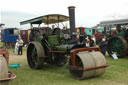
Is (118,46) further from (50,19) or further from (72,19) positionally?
(72,19)

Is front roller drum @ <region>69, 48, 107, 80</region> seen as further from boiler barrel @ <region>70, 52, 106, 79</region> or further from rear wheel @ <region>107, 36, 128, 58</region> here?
rear wheel @ <region>107, 36, 128, 58</region>

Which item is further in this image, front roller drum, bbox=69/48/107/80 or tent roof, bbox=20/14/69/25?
tent roof, bbox=20/14/69/25

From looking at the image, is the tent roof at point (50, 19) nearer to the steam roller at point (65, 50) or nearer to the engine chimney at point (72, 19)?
the steam roller at point (65, 50)

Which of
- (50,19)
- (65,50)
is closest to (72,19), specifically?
(65,50)

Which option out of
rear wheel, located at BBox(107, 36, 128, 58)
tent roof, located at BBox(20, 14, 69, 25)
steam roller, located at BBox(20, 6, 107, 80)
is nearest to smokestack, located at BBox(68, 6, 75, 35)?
steam roller, located at BBox(20, 6, 107, 80)

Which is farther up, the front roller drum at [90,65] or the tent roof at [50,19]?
the tent roof at [50,19]

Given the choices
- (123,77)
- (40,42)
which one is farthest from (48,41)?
(123,77)

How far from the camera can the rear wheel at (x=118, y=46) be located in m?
8.88

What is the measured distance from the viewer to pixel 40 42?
6.86 m

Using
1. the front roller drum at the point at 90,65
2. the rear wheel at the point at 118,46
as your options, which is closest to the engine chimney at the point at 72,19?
the front roller drum at the point at 90,65

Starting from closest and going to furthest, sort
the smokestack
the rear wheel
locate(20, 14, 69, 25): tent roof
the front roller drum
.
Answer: the front roller drum < the smokestack < locate(20, 14, 69, 25): tent roof < the rear wheel

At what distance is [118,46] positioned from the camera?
30.5ft

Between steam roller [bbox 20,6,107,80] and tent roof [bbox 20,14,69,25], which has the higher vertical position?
tent roof [bbox 20,14,69,25]

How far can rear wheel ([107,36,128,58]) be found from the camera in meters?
8.88
